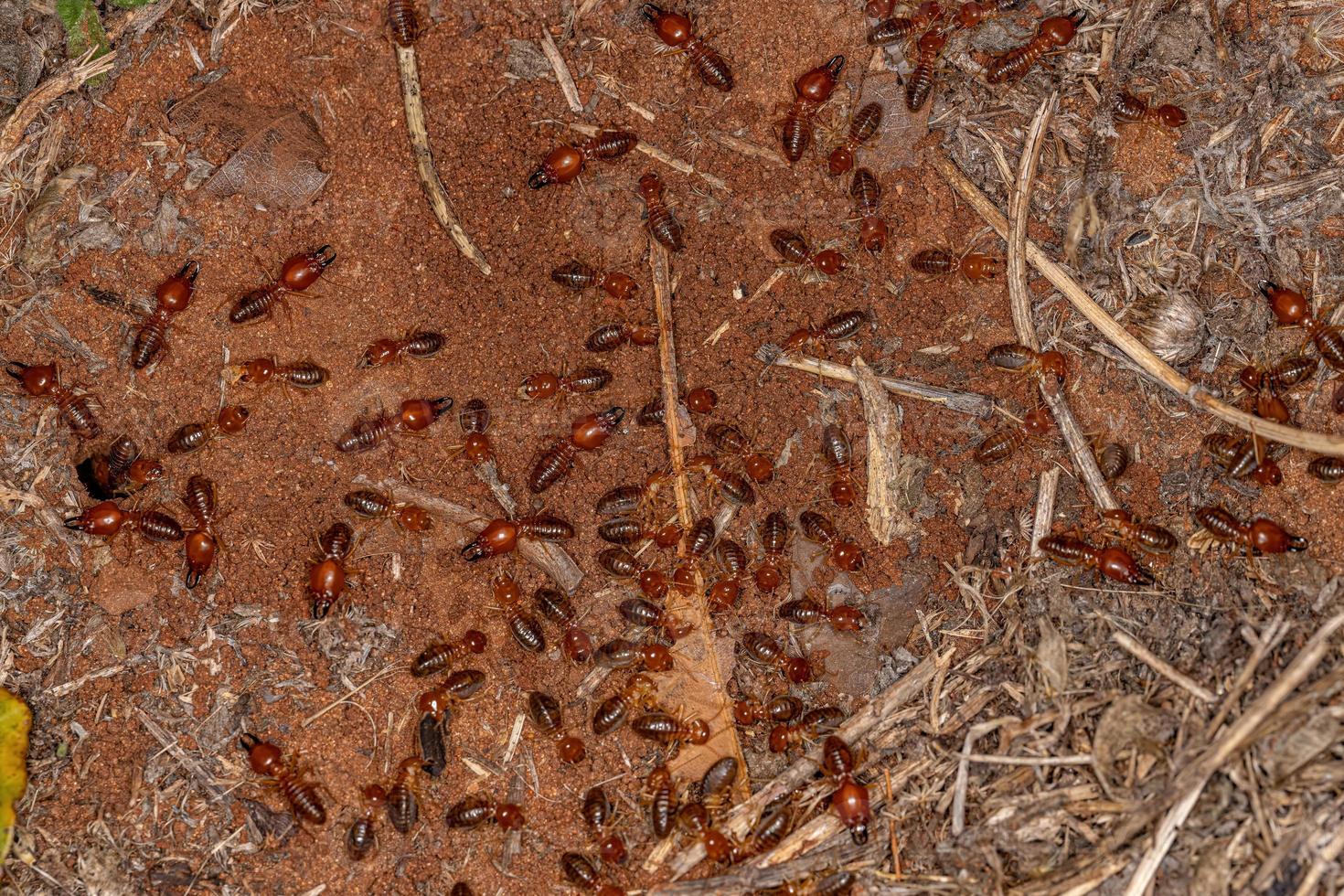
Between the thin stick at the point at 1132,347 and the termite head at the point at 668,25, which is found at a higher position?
the termite head at the point at 668,25

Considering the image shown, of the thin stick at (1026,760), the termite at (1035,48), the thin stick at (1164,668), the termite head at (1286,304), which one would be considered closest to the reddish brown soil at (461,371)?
the termite head at (1286,304)

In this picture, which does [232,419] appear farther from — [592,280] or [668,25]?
[668,25]

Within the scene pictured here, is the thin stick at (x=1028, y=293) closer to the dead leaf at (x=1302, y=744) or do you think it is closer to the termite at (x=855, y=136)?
the termite at (x=855, y=136)

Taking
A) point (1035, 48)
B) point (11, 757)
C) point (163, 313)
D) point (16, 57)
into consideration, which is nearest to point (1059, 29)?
point (1035, 48)

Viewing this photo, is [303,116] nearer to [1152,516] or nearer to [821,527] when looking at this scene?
[821,527]

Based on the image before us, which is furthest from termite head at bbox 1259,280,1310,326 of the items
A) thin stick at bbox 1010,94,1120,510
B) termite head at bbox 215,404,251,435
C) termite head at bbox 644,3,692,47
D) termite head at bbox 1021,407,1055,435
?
termite head at bbox 215,404,251,435

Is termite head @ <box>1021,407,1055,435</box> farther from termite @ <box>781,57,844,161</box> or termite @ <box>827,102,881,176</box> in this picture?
termite @ <box>781,57,844,161</box>
